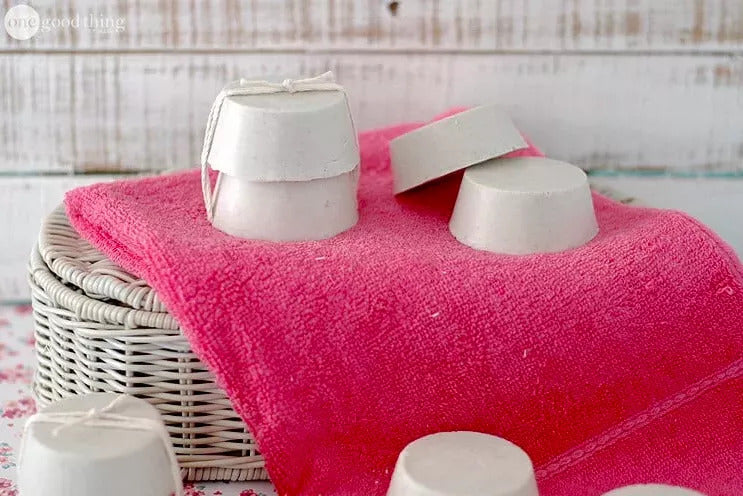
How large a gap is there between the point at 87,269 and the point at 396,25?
1.43ft

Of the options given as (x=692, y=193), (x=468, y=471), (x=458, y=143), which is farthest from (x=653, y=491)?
(x=692, y=193)

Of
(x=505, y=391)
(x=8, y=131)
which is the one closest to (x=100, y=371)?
(x=505, y=391)

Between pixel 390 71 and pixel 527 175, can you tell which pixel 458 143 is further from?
pixel 390 71

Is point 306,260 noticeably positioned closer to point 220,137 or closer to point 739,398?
point 220,137

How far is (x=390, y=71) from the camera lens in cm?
112

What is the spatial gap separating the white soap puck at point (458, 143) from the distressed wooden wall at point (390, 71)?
0.19m

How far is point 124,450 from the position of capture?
0.68 metres

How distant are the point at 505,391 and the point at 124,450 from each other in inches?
10.7

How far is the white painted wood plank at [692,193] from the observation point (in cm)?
115

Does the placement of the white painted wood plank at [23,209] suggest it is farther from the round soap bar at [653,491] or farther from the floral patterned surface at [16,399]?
the round soap bar at [653,491]

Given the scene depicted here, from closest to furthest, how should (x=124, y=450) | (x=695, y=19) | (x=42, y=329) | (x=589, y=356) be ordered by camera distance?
(x=124, y=450) → (x=589, y=356) → (x=42, y=329) → (x=695, y=19)

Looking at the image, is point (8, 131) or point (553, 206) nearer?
point (553, 206)

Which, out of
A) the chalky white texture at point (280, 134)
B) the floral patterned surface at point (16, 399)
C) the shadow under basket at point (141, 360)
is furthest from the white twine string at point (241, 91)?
the floral patterned surface at point (16, 399)

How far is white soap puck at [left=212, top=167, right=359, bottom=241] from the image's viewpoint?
2.78ft
